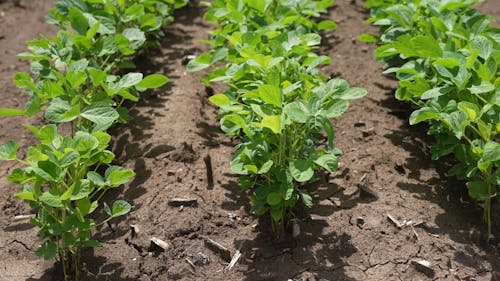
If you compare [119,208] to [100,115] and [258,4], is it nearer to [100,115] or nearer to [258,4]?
[100,115]

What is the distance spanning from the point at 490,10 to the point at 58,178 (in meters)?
4.08

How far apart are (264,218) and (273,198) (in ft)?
1.35

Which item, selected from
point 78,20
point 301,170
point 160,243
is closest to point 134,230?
point 160,243

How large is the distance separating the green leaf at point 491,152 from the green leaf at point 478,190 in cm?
23

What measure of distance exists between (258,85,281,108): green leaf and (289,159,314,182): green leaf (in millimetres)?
263

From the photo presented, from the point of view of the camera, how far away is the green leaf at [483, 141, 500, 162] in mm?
2916

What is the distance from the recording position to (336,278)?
120 inches

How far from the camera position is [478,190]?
3150 mm

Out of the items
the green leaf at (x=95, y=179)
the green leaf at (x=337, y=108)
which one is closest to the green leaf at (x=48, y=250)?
the green leaf at (x=95, y=179)

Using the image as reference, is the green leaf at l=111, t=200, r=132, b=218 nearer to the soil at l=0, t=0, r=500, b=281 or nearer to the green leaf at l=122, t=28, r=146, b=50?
the soil at l=0, t=0, r=500, b=281

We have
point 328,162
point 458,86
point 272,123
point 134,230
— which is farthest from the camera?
point 134,230

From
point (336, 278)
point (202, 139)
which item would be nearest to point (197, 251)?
point (336, 278)

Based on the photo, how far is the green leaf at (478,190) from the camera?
10.3 feet

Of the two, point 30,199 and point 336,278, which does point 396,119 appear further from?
point 30,199
